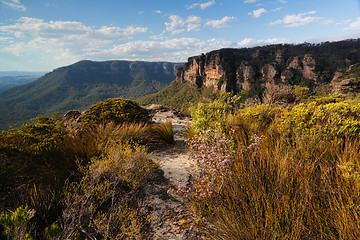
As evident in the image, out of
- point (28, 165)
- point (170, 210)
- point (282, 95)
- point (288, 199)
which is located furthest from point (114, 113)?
point (282, 95)

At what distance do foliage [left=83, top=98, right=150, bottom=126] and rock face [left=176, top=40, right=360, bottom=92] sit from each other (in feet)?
253

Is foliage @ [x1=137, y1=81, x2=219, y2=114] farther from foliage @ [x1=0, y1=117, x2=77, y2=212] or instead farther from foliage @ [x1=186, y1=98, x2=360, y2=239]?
foliage @ [x1=186, y1=98, x2=360, y2=239]

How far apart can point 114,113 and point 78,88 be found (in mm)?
169830

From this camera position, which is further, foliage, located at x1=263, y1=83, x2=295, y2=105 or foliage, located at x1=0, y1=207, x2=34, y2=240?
foliage, located at x1=263, y1=83, x2=295, y2=105

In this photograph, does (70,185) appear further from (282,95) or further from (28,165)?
(282,95)

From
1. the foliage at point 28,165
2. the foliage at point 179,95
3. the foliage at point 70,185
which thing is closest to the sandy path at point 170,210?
the foliage at point 70,185

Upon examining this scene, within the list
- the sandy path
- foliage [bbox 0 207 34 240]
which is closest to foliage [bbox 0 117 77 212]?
foliage [bbox 0 207 34 240]

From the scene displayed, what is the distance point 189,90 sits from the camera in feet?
305

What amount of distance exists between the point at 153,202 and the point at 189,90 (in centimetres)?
9209

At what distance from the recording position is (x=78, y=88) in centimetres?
14738

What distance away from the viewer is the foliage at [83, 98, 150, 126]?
649 cm

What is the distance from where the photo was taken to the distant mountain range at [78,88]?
Result: 104 m

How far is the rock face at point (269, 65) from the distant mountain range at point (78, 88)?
75.3 meters

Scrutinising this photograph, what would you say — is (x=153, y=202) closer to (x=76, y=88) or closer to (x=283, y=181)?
(x=283, y=181)
